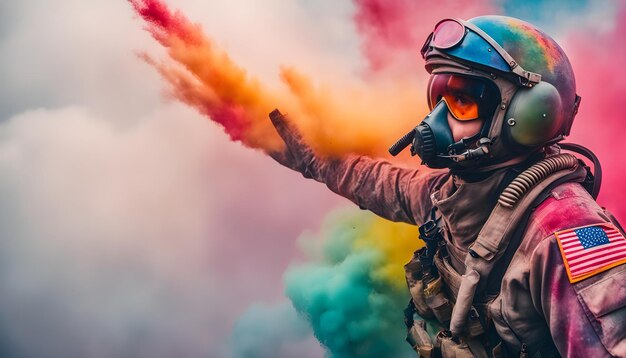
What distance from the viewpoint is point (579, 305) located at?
3018 mm

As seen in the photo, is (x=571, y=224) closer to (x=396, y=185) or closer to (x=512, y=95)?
(x=512, y=95)

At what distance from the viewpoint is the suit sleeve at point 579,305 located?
294cm

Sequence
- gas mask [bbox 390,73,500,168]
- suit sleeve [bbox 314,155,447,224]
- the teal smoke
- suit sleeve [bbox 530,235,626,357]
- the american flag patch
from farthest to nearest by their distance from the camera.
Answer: the teal smoke → suit sleeve [bbox 314,155,447,224] → gas mask [bbox 390,73,500,168] → the american flag patch → suit sleeve [bbox 530,235,626,357]

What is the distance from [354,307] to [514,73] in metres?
2.40

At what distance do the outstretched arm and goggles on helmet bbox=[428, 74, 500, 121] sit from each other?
2.29 feet

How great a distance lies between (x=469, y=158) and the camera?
11.1 feet

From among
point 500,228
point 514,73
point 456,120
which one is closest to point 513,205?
point 500,228

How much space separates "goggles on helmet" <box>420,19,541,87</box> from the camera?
10.9ft

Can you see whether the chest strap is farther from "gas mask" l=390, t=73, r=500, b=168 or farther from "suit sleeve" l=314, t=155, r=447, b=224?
"suit sleeve" l=314, t=155, r=447, b=224

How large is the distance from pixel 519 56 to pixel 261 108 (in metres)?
1.87

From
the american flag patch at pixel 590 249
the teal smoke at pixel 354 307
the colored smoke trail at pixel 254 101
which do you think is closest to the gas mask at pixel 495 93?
the american flag patch at pixel 590 249

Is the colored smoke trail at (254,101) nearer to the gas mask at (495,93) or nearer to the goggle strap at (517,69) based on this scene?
the gas mask at (495,93)

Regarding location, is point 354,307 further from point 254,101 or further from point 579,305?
point 579,305

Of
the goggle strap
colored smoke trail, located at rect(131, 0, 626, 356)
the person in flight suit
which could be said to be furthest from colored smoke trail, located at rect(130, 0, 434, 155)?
the goggle strap
